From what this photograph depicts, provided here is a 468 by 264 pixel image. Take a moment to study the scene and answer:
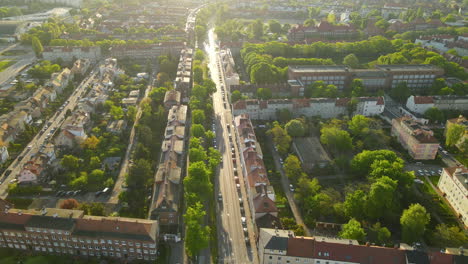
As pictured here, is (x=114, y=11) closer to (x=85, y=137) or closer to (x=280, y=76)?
(x=280, y=76)

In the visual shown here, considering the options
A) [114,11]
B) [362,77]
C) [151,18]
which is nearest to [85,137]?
[362,77]

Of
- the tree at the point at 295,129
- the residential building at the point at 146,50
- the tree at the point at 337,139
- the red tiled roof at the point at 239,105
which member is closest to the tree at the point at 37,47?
the residential building at the point at 146,50

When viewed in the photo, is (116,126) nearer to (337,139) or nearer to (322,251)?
(337,139)

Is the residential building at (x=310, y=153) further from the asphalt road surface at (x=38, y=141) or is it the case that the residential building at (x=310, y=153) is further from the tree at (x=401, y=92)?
the asphalt road surface at (x=38, y=141)

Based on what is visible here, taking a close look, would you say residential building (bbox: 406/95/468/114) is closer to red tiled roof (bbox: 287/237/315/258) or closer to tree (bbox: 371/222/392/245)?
tree (bbox: 371/222/392/245)

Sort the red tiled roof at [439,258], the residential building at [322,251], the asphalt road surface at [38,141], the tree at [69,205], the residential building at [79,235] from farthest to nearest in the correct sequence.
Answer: the asphalt road surface at [38,141] < the tree at [69,205] < the residential building at [79,235] < the residential building at [322,251] < the red tiled roof at [439,258]

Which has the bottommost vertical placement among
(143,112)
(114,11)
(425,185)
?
(425,185)
